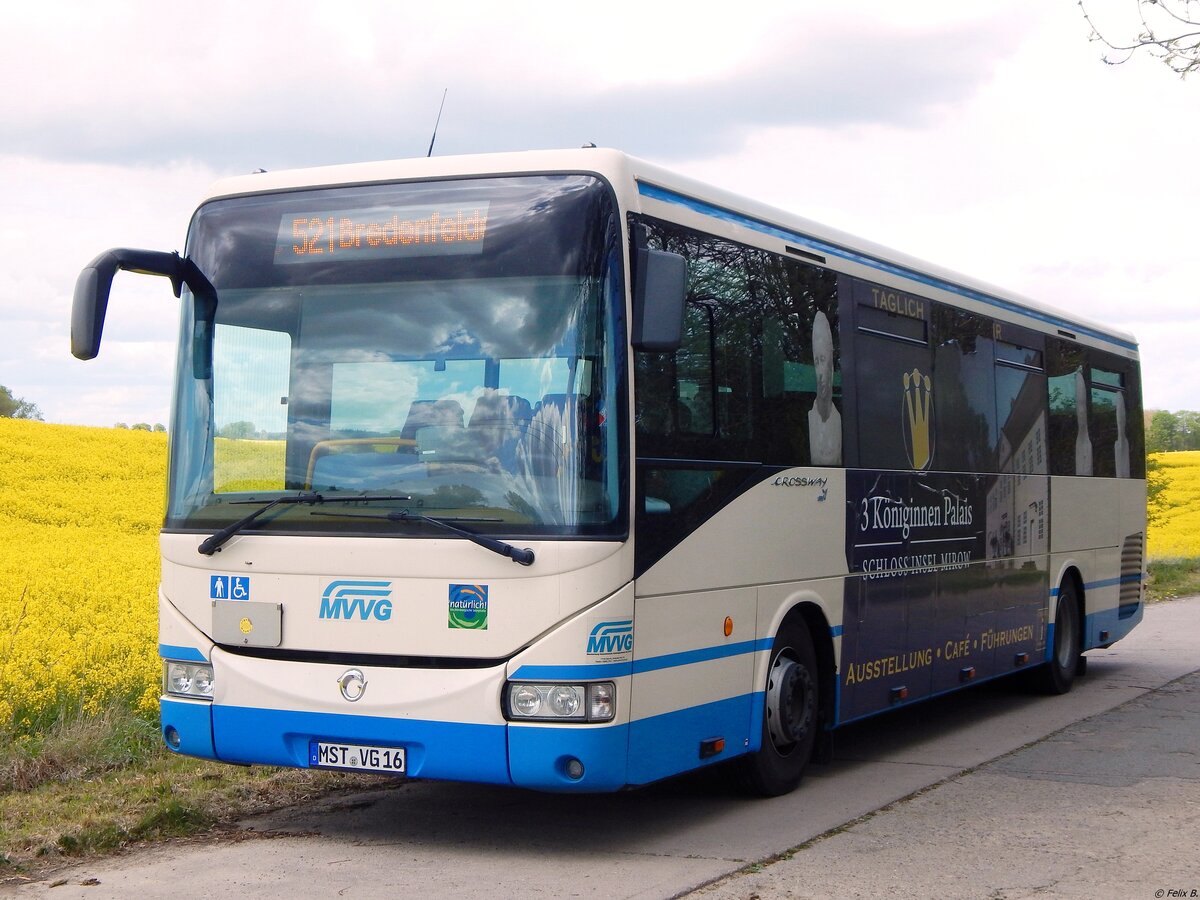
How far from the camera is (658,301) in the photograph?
6723mm

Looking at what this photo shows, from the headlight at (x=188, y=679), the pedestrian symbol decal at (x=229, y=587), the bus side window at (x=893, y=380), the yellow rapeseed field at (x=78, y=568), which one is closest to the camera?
the pedestrian symbol decal at (x=229, y=587)

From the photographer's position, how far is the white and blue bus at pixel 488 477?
657 centimetres

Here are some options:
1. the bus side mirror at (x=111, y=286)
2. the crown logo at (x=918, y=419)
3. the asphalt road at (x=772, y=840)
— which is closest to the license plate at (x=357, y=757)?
the asphalt road at (x=772, y=840)

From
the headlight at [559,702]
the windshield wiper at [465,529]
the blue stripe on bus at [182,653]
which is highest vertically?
the windshield wiper at [465,529]

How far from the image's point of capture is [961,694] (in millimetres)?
13453

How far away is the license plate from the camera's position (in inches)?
266

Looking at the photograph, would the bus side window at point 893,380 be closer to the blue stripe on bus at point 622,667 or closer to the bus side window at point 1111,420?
the blue stripe on bus at point 622,667

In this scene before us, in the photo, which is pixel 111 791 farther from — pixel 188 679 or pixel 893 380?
pixel 893 380

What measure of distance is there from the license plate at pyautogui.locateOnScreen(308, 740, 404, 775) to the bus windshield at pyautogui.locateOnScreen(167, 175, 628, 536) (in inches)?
39.4

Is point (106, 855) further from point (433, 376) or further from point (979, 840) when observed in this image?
point (979, 840)

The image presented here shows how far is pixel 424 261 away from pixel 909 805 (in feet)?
12.8

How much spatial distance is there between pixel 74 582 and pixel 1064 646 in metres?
8.55

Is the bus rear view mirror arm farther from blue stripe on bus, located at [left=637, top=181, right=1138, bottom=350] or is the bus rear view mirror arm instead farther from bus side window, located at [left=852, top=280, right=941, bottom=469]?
bus side window, located at [left=852, top=280, right=941, bottom=469]

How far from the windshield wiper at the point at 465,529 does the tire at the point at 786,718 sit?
2147 mm
